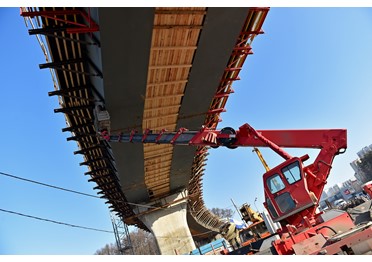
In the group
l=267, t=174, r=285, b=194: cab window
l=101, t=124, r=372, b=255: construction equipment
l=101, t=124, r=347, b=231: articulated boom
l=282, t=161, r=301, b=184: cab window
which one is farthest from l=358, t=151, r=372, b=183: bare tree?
l=282, t=161, r=301, b=184: cab window

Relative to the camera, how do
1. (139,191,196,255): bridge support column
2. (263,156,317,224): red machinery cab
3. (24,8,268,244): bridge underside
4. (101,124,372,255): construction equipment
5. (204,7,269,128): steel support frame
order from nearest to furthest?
(101,124,372,255): construction equipment
(263,156,317,224): red machinery cab
(24,8,268,244): bridge underside
(204,7,269,128): steel support frame
(139,191,196,255): bridge support column

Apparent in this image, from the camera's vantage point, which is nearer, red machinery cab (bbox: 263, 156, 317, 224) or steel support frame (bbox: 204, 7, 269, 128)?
red machinery cab (bbox: 263, 156, 317, 224)

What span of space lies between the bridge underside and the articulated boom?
356cm

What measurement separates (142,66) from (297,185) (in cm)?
661

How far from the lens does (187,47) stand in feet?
33.3

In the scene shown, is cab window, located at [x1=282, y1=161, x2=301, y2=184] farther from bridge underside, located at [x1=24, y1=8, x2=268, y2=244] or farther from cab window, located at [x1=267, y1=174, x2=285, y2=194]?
bridge underside, located at [x1=24, y1=8, x2=268, y2=244]

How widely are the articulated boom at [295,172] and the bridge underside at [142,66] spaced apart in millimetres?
3556

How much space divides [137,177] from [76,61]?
1010 cm

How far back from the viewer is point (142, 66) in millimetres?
10000

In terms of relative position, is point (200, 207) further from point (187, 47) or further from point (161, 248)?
point (187, 47)

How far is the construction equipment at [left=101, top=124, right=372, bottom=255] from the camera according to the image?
7.52 metres

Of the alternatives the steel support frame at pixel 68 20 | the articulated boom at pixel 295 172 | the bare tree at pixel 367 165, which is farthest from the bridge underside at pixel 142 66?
the bare tree at pixel 367 165

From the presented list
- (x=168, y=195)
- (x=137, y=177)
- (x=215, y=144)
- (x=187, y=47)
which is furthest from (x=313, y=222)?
(x=168, y=195)

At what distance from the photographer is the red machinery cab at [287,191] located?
819 centimetres
